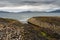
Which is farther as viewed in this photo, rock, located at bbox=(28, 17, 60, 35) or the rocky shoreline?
rock, located at bbox=(28, 17, 60, 35)

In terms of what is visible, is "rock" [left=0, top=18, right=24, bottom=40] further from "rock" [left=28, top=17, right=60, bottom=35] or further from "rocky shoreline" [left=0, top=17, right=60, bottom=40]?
"rock" [left=28, top=17, right=60, bottom=35]

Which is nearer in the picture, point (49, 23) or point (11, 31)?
point (11, 31)

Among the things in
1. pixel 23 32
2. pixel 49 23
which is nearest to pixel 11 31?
pixel 23 32

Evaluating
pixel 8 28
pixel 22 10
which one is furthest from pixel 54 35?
pixel 22 10

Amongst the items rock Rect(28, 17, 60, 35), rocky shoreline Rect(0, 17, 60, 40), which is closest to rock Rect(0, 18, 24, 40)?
rocky shoreline Rect(0, 17, 60, 40)

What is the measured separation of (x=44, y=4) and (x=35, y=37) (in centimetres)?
167

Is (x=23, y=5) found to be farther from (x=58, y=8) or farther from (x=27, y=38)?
(x=27, y=38)

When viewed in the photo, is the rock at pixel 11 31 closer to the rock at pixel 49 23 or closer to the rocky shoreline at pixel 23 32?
the rocky shoreline at pixel 23 32

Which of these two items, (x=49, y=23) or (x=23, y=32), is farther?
(x=49, y=23)

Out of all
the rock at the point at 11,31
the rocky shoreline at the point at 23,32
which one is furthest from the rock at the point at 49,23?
the rock at the point at 11,31

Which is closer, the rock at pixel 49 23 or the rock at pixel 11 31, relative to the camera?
the rock at pixel 11 31

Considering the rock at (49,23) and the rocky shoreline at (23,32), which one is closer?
the rocky shoreline at (23,32)

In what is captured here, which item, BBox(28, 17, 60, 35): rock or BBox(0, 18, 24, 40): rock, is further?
BBox(28, 17, 60, 35): rock

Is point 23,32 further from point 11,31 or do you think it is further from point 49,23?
point 49,23
